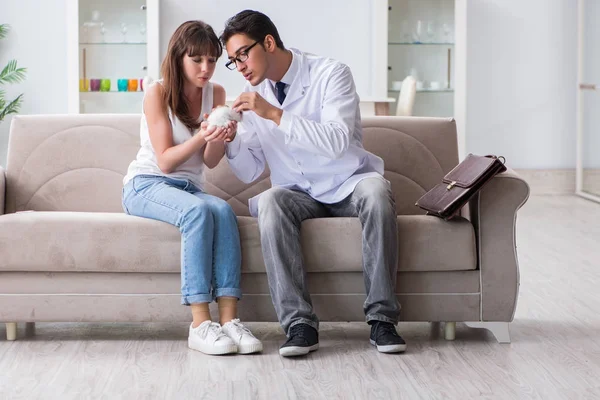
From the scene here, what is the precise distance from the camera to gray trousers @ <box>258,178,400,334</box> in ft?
8.80

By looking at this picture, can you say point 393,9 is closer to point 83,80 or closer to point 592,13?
point 592,13

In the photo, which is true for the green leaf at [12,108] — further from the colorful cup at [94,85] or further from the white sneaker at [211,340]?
the white sneaker at [211,340]

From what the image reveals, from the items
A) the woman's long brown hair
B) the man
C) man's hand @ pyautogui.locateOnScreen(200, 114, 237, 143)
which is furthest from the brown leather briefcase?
the woman's long brown hair

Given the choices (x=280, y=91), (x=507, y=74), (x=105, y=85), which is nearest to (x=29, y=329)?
(x=280, y=91)

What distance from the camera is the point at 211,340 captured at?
267 centimetres

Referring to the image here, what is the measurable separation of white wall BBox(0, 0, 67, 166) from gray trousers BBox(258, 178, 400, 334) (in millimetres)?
4505

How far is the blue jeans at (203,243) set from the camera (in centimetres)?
269

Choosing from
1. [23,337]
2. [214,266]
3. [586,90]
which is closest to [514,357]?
[214,266]

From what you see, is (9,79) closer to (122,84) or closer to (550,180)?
(122,84)

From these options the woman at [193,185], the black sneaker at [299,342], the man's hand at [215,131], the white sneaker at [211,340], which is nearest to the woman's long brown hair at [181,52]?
the woman at [193,185]

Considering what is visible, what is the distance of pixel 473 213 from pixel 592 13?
450 centimetres

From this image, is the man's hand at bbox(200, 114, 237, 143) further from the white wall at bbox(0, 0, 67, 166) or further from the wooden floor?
the white wall at bbox(0, 0, 67, 166)

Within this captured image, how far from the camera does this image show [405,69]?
6.55 m

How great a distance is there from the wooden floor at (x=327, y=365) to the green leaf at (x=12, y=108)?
3818mm
